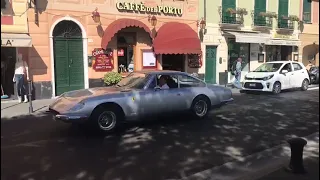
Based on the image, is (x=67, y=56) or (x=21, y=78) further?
(x=67, y=56)

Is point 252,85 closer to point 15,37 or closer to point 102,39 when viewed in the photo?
point 102,39

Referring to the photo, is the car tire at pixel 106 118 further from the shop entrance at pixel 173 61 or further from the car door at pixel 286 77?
the car door at pixel 286 77

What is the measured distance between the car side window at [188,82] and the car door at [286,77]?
7.29m

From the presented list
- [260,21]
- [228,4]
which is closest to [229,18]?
[228,4]

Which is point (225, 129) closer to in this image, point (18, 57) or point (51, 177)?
point (51, 177)

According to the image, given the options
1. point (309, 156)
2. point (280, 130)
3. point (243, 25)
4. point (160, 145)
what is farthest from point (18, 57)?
point (243, 25)

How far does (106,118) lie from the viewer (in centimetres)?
771

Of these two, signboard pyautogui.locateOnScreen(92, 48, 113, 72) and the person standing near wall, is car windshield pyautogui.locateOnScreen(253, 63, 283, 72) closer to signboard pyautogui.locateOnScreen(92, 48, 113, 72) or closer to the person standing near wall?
signboard pyautogui.locateOnScreen(92, 48, 113, 72)

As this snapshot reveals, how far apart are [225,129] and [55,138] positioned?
385 centimetres

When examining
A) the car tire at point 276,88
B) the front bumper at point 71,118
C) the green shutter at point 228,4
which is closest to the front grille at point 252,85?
the car tire at point 276,88

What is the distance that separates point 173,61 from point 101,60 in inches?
170

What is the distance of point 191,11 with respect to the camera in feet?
58.2

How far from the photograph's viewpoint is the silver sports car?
24.1 feet

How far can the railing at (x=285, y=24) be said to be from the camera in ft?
72.6
